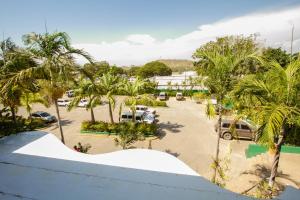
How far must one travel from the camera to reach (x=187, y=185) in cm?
436

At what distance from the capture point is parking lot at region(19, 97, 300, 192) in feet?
46.5

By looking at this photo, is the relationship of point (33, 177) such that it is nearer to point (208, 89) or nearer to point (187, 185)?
point (187, 185)

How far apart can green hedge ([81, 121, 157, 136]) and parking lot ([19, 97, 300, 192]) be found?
55cm

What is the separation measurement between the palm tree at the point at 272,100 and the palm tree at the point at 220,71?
4.91 ft

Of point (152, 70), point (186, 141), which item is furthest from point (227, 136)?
point (152, 70)

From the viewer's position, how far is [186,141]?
18453 mm

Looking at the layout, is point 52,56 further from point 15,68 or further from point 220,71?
point 220,71

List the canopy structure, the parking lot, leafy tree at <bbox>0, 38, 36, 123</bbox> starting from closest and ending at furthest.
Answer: the canopy structure
leafy tree at <bbox>0, 38, 36, 123</bbox>
the parking lot

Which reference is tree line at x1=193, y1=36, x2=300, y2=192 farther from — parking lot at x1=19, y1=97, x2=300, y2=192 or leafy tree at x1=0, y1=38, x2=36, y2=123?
leafy tree at x1=0, y1=38, x2=36, y2=123

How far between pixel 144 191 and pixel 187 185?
2.62 feet

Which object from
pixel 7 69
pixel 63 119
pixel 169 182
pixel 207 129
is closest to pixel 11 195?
pixel 169 182

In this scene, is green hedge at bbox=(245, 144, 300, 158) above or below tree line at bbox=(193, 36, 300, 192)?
below

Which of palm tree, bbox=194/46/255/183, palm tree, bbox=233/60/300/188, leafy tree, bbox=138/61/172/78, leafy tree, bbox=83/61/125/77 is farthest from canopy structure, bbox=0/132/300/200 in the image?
leafy tree, bbox=138/61/172/78

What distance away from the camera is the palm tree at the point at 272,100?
760 cm
